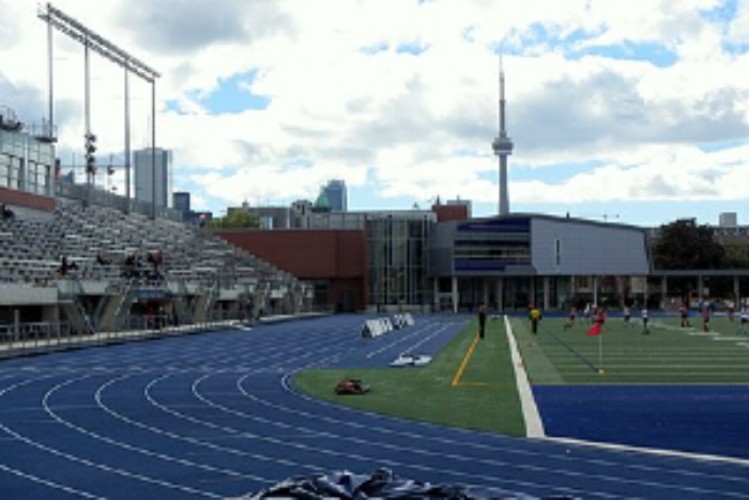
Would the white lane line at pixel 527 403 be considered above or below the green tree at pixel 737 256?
below

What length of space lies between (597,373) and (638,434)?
10.2 meters

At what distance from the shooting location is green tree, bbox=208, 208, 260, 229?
129m

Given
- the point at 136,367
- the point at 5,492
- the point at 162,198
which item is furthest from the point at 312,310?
the point at 5,492

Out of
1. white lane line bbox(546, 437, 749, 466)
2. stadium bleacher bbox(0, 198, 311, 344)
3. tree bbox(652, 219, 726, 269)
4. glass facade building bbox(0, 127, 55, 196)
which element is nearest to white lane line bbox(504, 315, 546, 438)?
white lane line bbox(546, 437, 749, 466)

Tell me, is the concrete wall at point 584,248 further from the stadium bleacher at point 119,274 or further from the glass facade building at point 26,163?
the glass facade building at point 26,163

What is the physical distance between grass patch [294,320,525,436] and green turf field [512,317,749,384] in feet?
4.66

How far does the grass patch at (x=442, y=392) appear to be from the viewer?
17.4m

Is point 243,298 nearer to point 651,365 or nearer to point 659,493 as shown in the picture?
point 651,365

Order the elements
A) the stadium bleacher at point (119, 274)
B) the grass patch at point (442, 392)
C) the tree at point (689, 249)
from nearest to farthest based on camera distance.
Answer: the grass patch at point (442, 392), the stadium bleacher at point (119, 274), the tree at point (689, 249)

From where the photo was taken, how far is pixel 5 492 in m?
11.9

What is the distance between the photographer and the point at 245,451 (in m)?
14.3

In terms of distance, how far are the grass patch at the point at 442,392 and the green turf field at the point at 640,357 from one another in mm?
1420

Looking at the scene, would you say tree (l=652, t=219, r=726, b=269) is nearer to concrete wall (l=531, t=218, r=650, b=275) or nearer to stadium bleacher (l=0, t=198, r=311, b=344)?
concrete wall (l=531, t=218, r=650, b=275)

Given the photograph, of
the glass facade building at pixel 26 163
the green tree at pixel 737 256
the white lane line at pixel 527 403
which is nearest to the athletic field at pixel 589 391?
the white lane line at pixel 527 403
